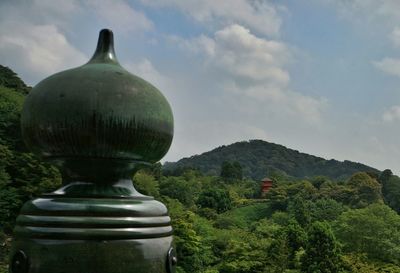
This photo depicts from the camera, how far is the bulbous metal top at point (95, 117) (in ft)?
7.07

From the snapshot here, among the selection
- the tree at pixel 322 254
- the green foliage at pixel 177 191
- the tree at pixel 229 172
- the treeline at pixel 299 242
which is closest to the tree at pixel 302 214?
the treeline at pixel 299 242

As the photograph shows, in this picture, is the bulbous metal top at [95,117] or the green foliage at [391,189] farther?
the green foliage at [391,189]

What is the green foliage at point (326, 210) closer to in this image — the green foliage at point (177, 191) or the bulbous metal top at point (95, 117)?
the green foliage at point (177, 191)

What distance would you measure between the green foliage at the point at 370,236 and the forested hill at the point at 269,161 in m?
95.8

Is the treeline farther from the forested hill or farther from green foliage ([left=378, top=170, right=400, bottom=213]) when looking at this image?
the forested hill

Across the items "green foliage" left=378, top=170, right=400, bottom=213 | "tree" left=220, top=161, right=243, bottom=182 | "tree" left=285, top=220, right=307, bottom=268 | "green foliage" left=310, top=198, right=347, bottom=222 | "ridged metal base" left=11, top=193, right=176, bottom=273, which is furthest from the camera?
"tree" left=220, top=161, right=243, bottom=182

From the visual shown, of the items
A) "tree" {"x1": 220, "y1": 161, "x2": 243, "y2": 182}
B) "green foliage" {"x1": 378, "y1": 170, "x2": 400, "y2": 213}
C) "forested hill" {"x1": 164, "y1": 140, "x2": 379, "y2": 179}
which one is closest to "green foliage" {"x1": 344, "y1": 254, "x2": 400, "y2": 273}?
"green foliage" {"x1": 378, "y1": 170, "x2": 400, "y2": 213}

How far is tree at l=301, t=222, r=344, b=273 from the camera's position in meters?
23.9

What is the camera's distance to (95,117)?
214 cm

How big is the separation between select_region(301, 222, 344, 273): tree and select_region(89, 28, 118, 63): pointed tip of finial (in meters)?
22.8

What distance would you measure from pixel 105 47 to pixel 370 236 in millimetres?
28774

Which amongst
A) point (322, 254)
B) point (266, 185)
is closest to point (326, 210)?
point (322, 254)

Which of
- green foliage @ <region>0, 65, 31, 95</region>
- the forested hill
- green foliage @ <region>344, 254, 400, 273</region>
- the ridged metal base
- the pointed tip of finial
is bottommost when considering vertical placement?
green foliage @ <region>344, 254, 400, 273</region>

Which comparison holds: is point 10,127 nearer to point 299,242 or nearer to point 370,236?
point 299,242
